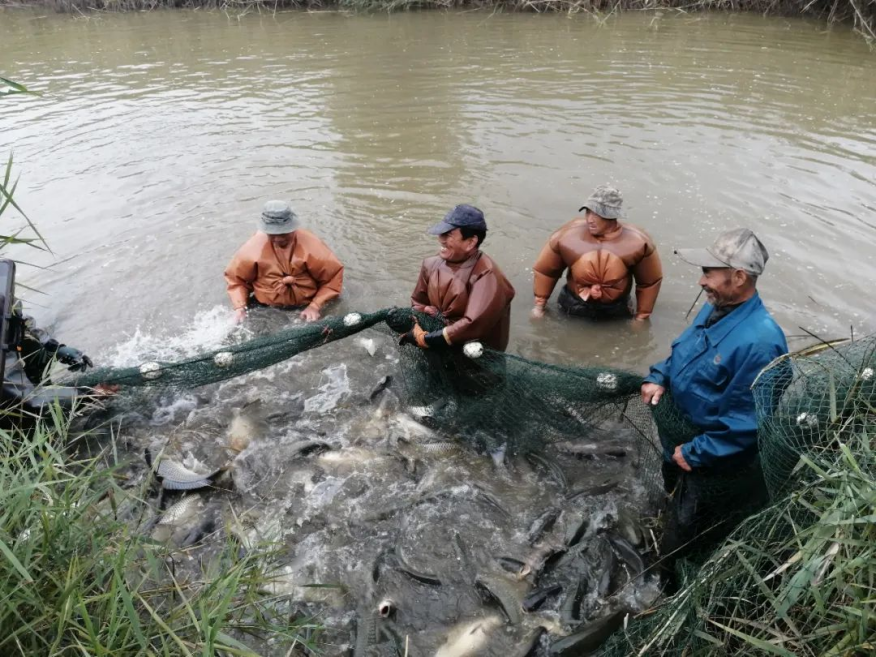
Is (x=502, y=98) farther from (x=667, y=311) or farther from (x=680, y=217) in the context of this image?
(x=667, y=311)

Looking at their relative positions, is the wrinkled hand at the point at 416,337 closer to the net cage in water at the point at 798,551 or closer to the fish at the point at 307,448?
the fish at the point at 307,448

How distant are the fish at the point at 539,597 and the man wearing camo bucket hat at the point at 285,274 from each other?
424 centimetres

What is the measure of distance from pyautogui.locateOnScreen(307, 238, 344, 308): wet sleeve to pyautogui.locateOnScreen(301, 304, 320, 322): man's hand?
0.05 meters

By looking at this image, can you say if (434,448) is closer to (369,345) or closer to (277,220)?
(369,345)

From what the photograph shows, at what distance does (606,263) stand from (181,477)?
4.57 m

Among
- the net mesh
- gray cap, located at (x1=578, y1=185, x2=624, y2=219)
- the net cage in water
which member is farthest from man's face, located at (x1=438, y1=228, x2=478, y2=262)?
the net cage in water

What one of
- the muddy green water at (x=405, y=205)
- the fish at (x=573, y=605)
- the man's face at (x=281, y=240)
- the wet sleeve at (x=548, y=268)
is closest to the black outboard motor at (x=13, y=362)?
the muddy green water at (x=405, y=205)

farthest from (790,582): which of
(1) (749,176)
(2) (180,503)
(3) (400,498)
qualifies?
(1) (749,176)

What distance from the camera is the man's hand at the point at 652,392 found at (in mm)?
3875

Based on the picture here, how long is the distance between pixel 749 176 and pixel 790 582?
9.01m

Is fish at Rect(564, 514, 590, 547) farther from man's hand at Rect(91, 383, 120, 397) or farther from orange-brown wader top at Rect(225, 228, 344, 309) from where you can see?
orange-brown wader top at Rect(225, 228, 344, 309)

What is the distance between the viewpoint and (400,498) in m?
4.78

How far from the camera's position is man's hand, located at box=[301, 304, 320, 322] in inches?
280

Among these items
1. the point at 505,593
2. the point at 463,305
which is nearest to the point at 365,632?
the point at 505,593
